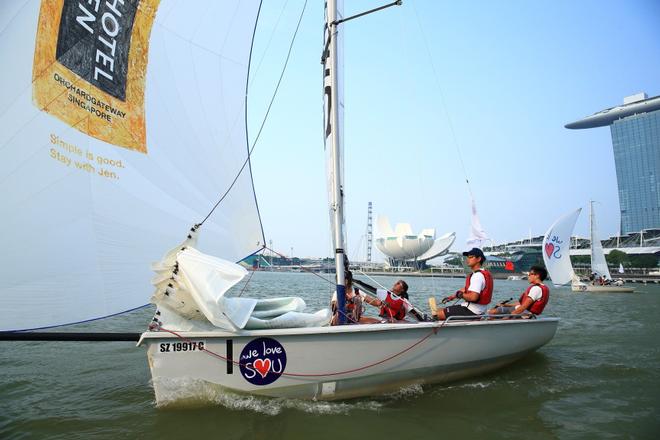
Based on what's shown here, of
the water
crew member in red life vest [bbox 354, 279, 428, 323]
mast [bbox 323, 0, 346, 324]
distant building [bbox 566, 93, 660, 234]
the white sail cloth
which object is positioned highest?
distant building [bbox 566, 93, 660, 234]

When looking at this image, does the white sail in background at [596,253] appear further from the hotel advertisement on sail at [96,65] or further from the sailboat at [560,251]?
the hotel advertisement on sail at [96,65]

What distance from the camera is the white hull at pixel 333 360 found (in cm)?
396

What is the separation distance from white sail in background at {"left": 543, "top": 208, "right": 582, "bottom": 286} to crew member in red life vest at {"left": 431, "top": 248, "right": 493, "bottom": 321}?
24.1 meters

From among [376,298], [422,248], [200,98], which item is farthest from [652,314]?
[422,248]

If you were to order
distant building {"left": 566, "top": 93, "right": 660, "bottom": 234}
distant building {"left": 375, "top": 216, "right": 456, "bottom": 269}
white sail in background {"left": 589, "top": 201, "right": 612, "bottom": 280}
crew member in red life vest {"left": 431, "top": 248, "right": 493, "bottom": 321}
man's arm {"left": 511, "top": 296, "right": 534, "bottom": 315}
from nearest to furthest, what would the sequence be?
crew member in red life vest {"left": 431, "top": 248, "right": 493, "bottom": 321} → man's arm {"left": 511, "top": 296, "right": 534, "bottom": 315} → white sail in background {"left": 589, "top": 201, "right": 612, "bottom": 280} → distant building {"left": 375, "top": 216, "right": 456, "bottom": 269} → distant building {"left": 566, "top": 93, "right": 660, "bottom": 234}

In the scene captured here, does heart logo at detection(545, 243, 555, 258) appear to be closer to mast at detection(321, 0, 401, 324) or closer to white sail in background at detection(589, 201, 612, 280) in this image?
white sail in background at detection(589, 201, 612, 280)

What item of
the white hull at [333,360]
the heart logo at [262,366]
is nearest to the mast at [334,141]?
the white hull at [333,360]

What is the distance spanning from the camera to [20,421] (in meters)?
3.88

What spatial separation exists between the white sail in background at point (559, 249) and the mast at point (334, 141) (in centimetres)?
2536

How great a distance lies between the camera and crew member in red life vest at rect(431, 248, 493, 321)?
17.9ft

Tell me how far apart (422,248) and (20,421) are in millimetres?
83687

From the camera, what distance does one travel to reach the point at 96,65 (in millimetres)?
4023

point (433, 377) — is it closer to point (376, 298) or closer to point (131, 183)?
point (376, 298)

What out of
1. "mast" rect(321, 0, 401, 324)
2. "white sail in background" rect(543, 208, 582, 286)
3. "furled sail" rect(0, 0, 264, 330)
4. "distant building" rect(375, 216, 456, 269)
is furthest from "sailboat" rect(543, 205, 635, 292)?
"distant building" rect(375, 216, 456, 269)
